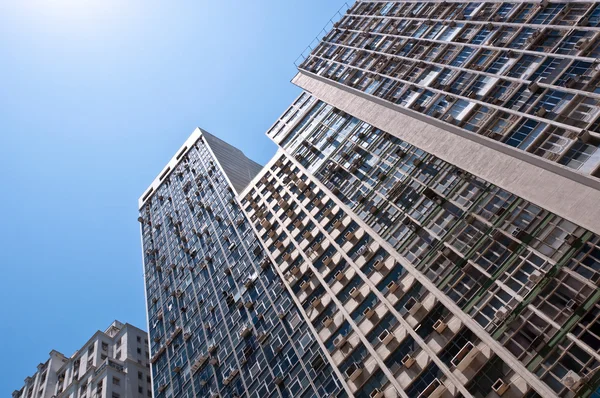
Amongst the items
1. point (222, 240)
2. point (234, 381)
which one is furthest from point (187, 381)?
point (222, 240)

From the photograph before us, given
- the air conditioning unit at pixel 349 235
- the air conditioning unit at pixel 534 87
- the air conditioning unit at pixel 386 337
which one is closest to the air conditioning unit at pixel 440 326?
the air conditioning unit at pixel 386 337

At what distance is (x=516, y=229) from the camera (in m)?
26.6

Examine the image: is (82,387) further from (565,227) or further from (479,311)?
(565,227)

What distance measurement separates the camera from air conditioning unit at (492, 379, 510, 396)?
2356 cm

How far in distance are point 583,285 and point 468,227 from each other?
295 inches

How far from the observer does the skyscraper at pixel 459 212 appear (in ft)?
77.9

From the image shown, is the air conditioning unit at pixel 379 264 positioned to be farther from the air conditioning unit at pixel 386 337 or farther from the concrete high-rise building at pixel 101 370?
the concrete high-rise building at pixel 101 370

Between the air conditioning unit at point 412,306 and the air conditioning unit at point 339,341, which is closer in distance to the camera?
the air conditioning unit at point 412,306

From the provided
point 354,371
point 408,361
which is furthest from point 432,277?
point 354,371

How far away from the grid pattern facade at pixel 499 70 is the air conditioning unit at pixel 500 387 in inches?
411

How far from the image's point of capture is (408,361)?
93.5 feet

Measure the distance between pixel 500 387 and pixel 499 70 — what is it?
20.4 metres

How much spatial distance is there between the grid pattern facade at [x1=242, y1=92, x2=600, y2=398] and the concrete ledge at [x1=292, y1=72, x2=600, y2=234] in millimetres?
816

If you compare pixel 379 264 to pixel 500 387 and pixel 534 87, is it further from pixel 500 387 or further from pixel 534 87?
pixel 534 87
